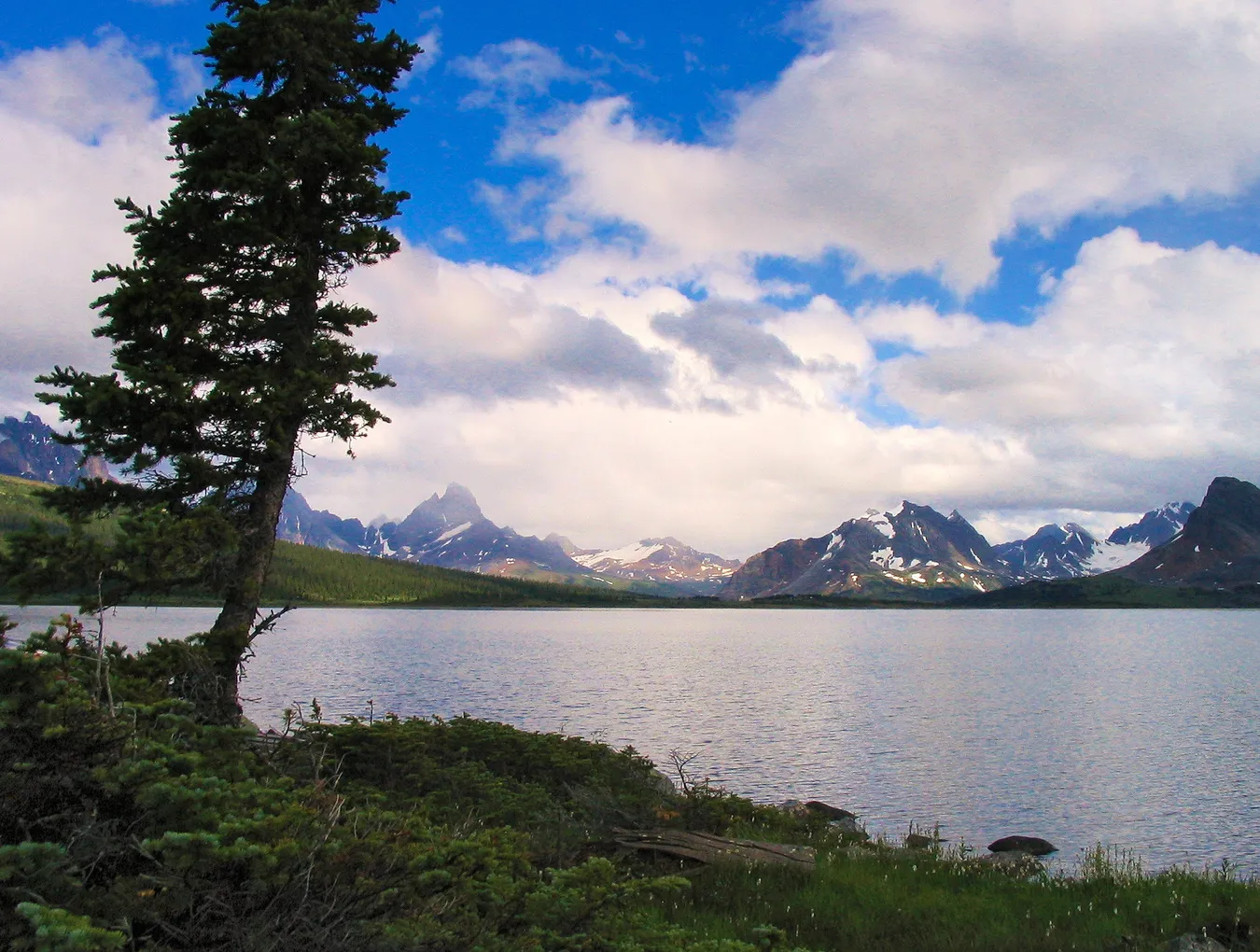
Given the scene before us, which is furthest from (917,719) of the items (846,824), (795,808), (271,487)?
(271,487)

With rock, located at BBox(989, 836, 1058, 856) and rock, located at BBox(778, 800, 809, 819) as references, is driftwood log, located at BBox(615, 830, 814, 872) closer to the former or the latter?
rock, located at BBox(778, 800, 809, 819)

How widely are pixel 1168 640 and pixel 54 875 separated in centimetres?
17385

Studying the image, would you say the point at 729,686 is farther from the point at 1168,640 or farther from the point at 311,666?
the point at 1168,640

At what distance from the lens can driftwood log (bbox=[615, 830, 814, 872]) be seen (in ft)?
49.5

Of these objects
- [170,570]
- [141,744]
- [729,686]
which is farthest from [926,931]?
[729,686]

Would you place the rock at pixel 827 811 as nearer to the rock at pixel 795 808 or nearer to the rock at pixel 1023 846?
the rock at pixel 795 808

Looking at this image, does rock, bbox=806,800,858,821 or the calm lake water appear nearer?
rock, bbox=806,800,858,821

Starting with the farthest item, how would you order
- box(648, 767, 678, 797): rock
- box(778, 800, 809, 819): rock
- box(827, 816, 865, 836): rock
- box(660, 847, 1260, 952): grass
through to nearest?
box(778, 800, 809, 819): rock
box(827, 816, 865, 836): rock
box(648, 767, 678, 797): rock
box(660, 847, 1260, 952): grass

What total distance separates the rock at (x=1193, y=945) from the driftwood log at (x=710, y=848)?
573 cm

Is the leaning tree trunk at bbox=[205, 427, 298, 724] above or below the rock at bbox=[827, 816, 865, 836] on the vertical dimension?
above

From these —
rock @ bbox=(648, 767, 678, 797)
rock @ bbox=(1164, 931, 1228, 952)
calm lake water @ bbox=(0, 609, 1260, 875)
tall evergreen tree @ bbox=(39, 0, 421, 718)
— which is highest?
tall evergreen tree @ bbox=(39, 0, 421, 718)

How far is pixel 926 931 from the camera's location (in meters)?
12.6

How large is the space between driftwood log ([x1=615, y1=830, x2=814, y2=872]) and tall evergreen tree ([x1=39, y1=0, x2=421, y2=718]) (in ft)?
29.0

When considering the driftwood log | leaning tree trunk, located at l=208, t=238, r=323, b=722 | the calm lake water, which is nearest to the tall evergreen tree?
leaning tree trunk, located at l=208, t=238, r=323, b=722
